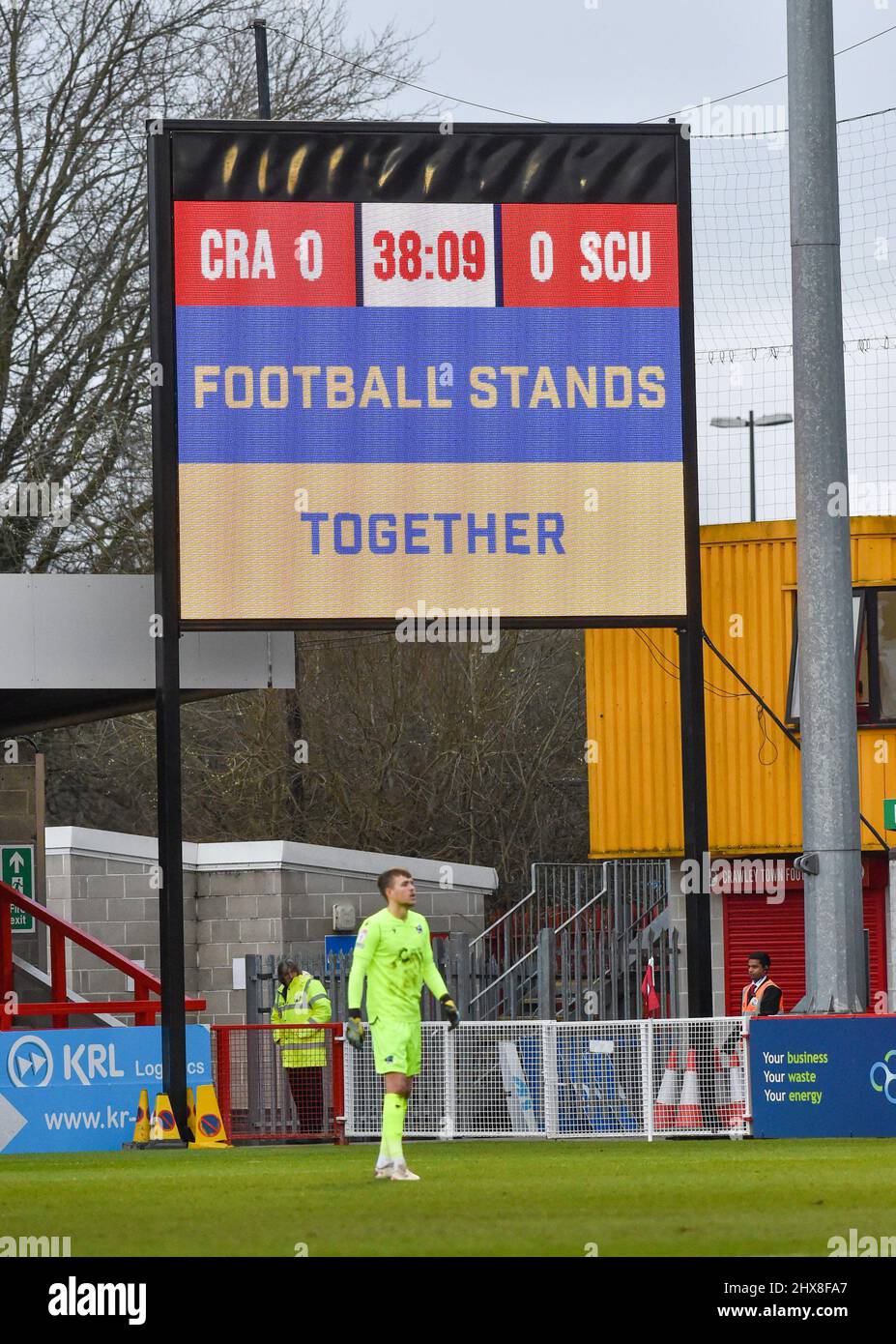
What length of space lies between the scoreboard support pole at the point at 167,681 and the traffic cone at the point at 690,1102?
3.91 meters

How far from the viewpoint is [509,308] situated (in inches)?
733

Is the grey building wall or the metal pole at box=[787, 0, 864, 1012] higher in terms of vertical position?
the metal pole at box=[787, 0, 864, 1012]

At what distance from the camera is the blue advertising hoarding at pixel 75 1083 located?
Answer: 63.7ft

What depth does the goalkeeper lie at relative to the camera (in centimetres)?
1380

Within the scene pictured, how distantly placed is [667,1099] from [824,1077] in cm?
138

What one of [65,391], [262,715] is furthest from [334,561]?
[262,715]

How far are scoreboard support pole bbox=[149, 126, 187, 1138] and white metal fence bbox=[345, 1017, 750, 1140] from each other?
5.30ft

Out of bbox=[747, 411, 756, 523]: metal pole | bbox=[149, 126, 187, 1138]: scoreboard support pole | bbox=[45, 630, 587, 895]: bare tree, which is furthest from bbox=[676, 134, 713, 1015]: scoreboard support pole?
bbox=[747, 411, 756, 523]: metal pole

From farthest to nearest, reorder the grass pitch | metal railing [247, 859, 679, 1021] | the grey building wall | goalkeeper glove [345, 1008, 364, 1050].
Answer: the grey building wall → metal railing [247, 859, 679, 1021] → goalkeeper glove [345, 1008, 364, 1050] → the grass pitch
